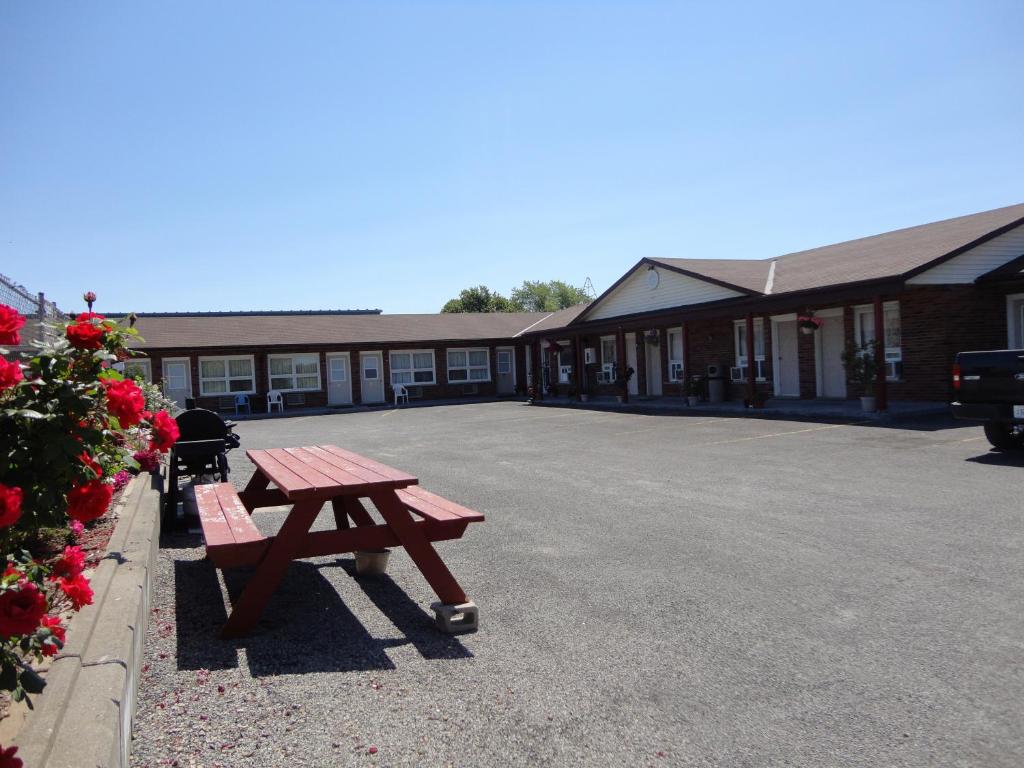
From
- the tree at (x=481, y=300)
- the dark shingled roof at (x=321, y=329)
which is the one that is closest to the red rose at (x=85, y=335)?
the dark shingled roof at (x=321, y=329)

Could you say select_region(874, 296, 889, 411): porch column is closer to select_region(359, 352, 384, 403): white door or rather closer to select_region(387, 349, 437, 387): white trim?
select_region(387, 349, 437, 387): white trim

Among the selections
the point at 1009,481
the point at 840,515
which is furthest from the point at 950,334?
the point at 840,515

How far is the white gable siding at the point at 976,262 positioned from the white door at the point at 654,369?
10346mm

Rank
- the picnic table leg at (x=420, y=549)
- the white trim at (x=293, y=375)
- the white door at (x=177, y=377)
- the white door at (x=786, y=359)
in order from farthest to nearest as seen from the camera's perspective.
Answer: the white trim at (x=293, y=375)
the white door at (x=177, y=377)
the white door at (x=786, y=359)
the picnic table leg at (x=420, y=549)

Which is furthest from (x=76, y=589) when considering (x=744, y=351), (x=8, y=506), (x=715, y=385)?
(x=744, y=351)

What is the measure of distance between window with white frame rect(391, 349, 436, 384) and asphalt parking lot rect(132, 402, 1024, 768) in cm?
2540

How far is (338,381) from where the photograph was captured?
32188mm

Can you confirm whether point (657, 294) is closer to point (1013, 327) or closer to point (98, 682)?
point (1013, 327)

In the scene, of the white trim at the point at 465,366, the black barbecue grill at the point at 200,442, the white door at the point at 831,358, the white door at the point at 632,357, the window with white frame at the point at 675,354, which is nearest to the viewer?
the black barbecue grill at the point at 200,442

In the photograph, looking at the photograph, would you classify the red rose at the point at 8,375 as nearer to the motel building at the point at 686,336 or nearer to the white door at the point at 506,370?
the motel building at the point at 686,336

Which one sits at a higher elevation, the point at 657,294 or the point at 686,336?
the point at 657,294

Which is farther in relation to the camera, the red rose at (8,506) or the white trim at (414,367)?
the white trim at (414,367)

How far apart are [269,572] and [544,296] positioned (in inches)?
4268

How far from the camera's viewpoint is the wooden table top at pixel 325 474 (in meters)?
4.49
